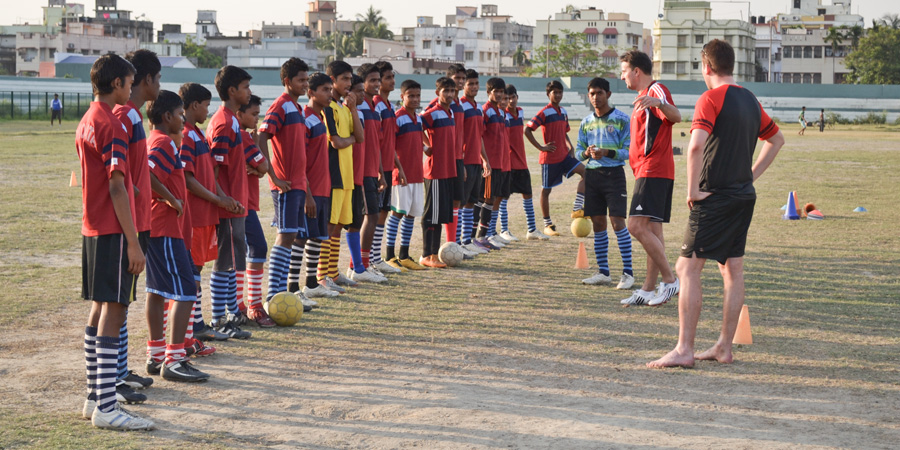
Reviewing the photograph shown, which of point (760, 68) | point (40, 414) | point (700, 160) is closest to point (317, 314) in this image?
point (40, 414)

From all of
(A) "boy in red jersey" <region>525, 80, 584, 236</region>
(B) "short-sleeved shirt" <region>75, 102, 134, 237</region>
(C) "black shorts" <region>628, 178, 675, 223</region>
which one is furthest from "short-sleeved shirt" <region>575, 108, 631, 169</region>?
(B) "short-sleeved shirt" <region>75, 102, 134, 237</region>

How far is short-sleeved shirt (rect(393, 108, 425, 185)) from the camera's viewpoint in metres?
10.8

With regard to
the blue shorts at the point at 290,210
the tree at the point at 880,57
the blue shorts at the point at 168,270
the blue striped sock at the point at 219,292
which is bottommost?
the blue striped sock at the point at 219,292

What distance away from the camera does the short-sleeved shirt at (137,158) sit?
5.29 metres

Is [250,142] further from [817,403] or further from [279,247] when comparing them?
[817,403]

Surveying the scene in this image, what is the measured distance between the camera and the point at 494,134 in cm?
1288

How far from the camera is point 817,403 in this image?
19.1 ft

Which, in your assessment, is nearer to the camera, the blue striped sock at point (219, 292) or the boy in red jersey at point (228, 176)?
the boy in red jersey at point (228, 176)

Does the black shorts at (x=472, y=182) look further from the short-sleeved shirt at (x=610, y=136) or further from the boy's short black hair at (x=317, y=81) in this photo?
the boy's short black hair at (x=317, y=81)

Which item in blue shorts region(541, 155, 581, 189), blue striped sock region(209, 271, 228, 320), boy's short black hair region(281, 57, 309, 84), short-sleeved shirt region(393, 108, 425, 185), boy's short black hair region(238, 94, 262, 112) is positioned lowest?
blue striped sock region(209, 271, 228, 320)

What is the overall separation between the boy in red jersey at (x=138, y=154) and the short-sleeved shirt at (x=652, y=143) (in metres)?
4.37

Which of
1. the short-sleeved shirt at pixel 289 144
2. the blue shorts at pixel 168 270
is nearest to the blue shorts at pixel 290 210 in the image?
the short-sleeved shirt at pixel 289 144

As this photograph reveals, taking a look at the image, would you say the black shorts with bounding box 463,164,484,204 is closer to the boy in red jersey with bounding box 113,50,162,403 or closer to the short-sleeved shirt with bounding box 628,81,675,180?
the short-sleeved shirt with bounding box 628,81,675,180

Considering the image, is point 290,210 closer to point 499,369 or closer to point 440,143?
point 499,369
